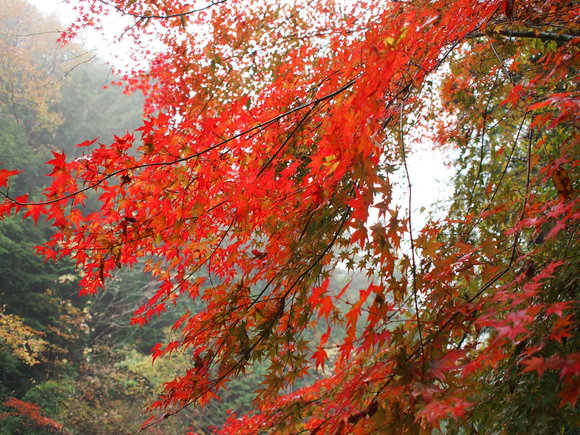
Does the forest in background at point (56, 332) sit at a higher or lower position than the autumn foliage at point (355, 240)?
higher

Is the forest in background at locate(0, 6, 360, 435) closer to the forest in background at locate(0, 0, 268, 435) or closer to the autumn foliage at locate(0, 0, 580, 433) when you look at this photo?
the forest in background at locate(0, 0, 268, 435)

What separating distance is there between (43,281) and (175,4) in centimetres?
1022

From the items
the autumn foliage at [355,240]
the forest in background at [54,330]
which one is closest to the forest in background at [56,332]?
the forest in background at [54,330]

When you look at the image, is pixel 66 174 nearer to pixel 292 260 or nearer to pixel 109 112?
pixel 292 260

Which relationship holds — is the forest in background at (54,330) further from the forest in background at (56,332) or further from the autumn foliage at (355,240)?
the autumn foliage at (355,240)

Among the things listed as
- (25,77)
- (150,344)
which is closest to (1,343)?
(150,344)

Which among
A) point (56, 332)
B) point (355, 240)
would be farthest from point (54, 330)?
point (355, 240)

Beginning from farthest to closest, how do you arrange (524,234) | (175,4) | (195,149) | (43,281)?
(43,281) → (175,4) → (524,234) → (195,149)

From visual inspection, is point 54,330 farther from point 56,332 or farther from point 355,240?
point 355,240

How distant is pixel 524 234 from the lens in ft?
12.2

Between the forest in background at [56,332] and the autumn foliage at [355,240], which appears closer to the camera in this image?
the autumn foliage at [355,240]

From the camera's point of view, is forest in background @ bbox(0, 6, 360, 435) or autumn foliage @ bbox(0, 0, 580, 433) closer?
autumn foliage @ bbox(0, 0, 580, 433)

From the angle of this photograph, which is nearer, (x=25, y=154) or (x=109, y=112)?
(x=25, y=154)

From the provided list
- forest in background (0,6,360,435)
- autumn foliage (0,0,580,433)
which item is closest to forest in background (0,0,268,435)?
forest in background (0,6,360,435)
